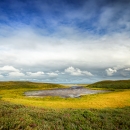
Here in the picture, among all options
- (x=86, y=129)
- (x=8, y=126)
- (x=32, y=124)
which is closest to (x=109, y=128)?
(x=86, y=129)

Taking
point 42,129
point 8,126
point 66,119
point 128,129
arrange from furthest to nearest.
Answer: point 66,119 < point 128,129 < point 42,129 < point 8,126

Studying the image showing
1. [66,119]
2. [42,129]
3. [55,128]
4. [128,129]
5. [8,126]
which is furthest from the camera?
[66,119]

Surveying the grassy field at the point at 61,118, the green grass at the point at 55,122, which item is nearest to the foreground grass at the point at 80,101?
the grassy field at the point at 61,118

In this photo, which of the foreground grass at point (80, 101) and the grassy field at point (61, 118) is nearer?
the grassy field at point (61, 118)

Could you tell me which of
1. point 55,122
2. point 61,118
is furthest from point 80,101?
point 55,122

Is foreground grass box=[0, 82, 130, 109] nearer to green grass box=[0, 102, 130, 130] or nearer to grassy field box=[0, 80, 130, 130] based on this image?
grassy field box=[0, 80, 130, 130]

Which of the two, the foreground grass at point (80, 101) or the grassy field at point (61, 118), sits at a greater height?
the grassy field at point (61, 118)

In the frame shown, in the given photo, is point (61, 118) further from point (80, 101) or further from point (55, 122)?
point (80, 101)

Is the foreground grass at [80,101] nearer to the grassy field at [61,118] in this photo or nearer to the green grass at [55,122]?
the grassy field at [61,118]

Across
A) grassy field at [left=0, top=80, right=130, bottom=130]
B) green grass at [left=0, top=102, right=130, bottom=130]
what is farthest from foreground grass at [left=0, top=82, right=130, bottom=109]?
green grass at [left=0, top=102, right=130, bottom=130]

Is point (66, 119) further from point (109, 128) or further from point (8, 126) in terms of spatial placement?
point (8, 126)

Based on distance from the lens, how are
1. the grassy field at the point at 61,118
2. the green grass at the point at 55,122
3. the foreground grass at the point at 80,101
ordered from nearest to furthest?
the green grass at the point at 55,122
the grassy field at the point at 61,118
the foreground grass at the point at 80,101

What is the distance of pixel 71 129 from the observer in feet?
21.4

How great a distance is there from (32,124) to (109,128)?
426 cm
